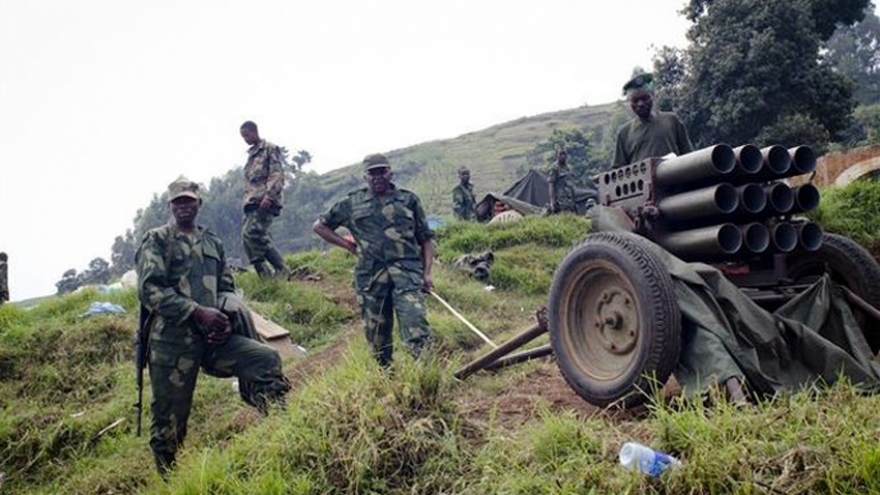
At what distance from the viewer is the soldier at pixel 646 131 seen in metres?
4.99

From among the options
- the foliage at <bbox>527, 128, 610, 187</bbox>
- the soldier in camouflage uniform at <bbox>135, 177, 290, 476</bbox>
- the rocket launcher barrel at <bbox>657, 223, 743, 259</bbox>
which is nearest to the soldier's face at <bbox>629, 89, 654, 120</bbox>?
the rocket launcher barrel at <bbox>657, 223, 743, 259</bbox>

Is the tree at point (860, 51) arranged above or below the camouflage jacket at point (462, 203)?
above

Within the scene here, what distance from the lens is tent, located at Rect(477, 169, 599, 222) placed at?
1835 centimetres

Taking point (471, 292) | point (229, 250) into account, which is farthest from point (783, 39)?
point (229, 250)

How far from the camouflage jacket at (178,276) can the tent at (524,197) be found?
45.0 feet

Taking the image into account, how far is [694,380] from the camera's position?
316cm

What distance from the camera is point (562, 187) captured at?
16.0 m

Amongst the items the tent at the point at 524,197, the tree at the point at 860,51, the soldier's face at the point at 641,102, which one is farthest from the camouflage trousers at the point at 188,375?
the tree at the point at 860,51

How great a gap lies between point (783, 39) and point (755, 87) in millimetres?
1411

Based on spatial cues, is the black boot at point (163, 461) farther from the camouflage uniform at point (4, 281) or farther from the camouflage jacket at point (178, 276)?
the camouflage uniform at point (4, 281)

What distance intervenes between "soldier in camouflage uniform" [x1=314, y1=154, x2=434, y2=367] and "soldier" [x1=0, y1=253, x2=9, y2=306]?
785 cm

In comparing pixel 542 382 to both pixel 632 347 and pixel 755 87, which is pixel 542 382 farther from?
pixel 755 87

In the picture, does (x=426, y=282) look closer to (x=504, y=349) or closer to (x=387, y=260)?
(x=387, y=260)

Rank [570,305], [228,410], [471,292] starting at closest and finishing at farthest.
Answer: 1. [570,305]
2. [228,410]
3. [471,292]
